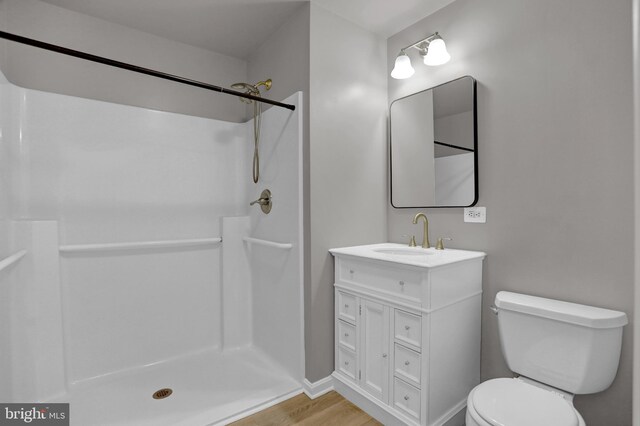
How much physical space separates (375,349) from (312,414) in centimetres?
51

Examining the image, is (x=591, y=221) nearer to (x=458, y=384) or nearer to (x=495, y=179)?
(x=495, y=179)

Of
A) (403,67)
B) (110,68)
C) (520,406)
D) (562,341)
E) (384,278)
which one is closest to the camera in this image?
(520,406)

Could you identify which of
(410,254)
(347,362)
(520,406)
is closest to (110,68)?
(410,254)

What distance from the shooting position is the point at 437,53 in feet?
6.20

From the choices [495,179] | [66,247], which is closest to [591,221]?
[495,179]

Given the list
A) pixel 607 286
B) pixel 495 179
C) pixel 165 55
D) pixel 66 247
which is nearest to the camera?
pixel 607 286

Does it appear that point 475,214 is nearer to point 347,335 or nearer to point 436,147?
point 436,147

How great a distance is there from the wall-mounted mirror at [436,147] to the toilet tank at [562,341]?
2.17 feet

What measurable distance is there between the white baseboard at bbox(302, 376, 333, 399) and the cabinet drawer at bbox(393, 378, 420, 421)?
49 cm

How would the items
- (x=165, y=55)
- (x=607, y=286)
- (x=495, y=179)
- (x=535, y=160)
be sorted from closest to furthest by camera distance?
(x=607, y=286) → (x=535, y=160) → (x=495, y=179) → (x=165, y=55)

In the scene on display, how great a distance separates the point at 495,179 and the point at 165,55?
2463 millimetres

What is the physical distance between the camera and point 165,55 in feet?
7.94

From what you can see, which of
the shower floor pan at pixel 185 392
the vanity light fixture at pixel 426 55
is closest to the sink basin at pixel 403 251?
the shower floor pan at pixel 185 392

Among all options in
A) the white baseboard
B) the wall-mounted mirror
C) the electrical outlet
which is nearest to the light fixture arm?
the wall-mounted mirror
